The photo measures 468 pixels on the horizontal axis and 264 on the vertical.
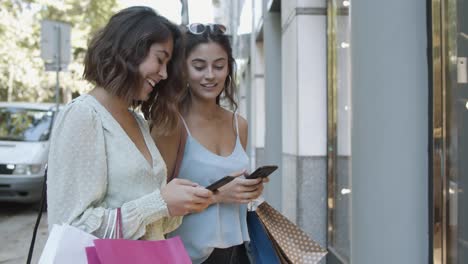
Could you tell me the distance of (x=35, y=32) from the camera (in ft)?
64.1

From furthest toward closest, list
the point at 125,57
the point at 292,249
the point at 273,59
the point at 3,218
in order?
the point at 3,218 < the point at 273,59 < the point at 292,249 < the point at 125,57

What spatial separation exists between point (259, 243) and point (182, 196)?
27.2 inches

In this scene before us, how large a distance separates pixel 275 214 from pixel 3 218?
300 inches

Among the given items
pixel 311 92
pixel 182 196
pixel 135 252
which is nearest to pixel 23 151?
pixel 311 92

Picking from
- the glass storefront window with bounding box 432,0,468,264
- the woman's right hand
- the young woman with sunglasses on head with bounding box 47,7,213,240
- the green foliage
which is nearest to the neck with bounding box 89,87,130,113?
the young woman with sunglasses on head with bounding box 47,7,213,240

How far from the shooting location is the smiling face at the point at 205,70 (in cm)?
225

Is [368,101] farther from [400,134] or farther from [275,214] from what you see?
[275,214]

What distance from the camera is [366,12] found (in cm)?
218

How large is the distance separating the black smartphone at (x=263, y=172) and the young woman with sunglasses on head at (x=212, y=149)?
3cm

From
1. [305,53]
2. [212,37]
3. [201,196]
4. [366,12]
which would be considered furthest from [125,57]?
[305,53]

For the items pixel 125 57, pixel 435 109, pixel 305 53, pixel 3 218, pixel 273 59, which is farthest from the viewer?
pixel 3 218

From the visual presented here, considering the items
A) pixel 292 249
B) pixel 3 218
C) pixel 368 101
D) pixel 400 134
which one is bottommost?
pixel 3 218

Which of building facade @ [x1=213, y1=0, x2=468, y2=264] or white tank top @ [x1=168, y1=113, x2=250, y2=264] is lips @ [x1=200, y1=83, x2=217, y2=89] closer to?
white tank top @ [x1=168, y1=113, x2=250, y2=264]

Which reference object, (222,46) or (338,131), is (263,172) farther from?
(338,131)
